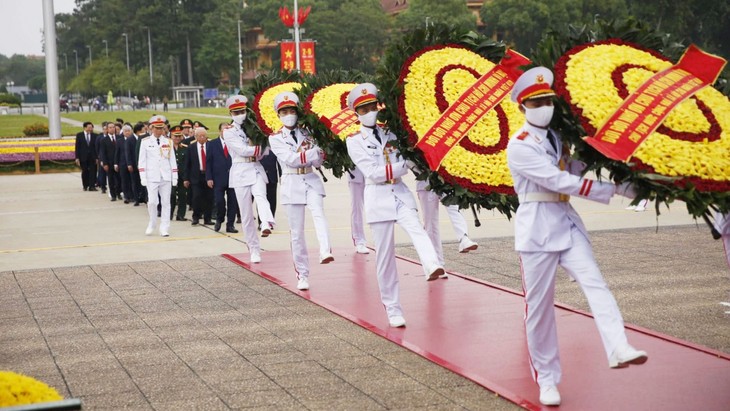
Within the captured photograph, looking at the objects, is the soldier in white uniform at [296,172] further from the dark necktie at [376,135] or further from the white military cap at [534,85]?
the white military cap at [534,85]

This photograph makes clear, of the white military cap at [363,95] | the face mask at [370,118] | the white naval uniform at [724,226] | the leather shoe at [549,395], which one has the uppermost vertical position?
the white military cap at [363,95]

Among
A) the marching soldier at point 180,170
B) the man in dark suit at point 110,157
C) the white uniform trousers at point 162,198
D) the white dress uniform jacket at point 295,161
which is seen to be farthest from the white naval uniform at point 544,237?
the man in dark suit at point 110,157

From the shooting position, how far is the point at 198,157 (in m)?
18.7

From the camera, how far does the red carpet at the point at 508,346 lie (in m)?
6.91

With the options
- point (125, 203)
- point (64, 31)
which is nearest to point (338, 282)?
point (125, 203)

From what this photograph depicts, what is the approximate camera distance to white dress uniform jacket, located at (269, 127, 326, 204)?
1138 centimetres

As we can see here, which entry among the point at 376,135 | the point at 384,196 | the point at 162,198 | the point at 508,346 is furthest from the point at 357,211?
the point at 508,346

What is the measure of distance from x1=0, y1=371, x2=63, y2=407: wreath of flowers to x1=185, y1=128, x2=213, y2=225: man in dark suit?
13.7m

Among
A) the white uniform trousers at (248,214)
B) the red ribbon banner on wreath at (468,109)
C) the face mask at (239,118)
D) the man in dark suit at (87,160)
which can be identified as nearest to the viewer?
the red ribbon banner on wreath at (468,109)

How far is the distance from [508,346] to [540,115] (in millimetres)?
2398

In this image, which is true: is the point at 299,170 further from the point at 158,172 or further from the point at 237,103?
the point at 158,172

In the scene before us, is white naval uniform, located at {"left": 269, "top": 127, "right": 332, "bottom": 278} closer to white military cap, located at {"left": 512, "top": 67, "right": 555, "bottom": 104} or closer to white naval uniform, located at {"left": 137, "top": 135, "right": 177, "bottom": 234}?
white military cap, located at {"left": 512, "top": 67, "right": 555, "bottom": 104}

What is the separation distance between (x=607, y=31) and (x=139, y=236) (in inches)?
435

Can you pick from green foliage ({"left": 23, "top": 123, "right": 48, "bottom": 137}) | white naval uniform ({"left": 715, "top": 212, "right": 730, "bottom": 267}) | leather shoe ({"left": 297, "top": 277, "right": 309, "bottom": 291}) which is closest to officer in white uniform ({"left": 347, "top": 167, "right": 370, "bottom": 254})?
leather shoe ({"left": 297, "top": 277, "right": 309, "bottom": 291})
